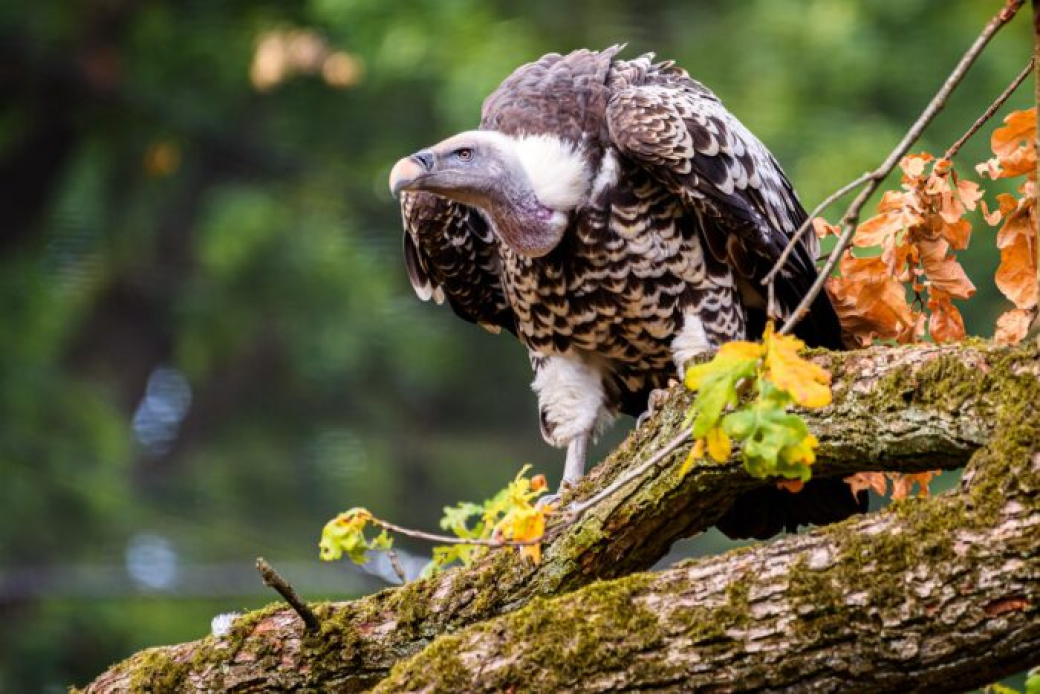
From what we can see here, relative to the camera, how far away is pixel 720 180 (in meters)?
3.82

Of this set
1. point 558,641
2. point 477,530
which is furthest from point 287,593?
point 477,530

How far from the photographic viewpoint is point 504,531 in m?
2.89

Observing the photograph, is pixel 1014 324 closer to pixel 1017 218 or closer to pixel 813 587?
pixel 1017 218

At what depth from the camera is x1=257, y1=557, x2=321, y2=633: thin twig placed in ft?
8.86

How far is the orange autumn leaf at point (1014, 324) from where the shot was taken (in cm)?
296

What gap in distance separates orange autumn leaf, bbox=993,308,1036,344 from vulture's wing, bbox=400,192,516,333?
178 cm

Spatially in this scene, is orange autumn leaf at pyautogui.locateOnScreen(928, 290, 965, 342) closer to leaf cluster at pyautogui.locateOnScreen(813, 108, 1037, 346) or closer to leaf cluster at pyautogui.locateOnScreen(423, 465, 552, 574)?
leaf cluster at pyautogui.locateOnScreen(813, 108, 1037, 346)

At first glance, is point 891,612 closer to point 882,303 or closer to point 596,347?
point 882,303

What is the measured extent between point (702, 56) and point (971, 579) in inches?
287

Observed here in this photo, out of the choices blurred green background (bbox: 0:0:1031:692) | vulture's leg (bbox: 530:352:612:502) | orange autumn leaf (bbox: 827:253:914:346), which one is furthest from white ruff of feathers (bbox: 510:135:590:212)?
blurred green background (bbox: 0:0:1031:692)

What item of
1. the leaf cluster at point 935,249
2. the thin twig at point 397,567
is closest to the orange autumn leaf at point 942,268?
the leaf cluster at point 935,249

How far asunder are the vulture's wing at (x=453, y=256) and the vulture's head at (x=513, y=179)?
29cm

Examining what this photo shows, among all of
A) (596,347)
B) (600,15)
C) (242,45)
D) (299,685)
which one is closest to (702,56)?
(600,15)

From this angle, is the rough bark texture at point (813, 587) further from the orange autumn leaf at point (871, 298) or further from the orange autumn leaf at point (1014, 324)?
the orange autumn leaf at point (871, 298)
